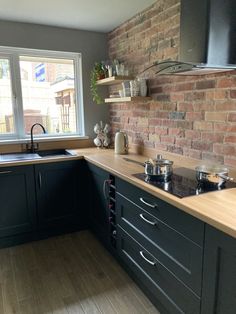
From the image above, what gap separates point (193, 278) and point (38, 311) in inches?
42.7

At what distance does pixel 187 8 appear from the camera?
5.00 feet

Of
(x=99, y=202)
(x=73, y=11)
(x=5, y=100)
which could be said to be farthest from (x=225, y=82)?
(x=5, y=100)

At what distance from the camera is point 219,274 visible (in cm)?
115

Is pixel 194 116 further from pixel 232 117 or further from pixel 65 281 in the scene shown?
pixel 65 281

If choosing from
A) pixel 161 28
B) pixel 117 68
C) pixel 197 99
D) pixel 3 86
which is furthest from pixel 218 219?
pixel 3 86

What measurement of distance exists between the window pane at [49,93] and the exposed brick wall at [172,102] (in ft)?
2.25

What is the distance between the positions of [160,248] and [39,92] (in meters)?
2.32

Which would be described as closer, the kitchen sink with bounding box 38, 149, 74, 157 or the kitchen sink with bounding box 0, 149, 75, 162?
the kitchen sink with bounding box 0, 149, 75, 162

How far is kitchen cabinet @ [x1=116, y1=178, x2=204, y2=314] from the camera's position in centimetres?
131

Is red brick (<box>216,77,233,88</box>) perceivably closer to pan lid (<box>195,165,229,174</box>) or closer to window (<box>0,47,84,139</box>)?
pan lid (<box>195,165,229,174</box>)

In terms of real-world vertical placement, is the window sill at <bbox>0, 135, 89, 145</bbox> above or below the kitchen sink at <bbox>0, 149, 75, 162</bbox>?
above

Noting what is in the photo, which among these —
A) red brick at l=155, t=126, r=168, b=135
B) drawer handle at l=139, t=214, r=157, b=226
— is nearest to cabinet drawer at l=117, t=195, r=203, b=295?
drawer handle at l=139, t=214, r=157, b=226

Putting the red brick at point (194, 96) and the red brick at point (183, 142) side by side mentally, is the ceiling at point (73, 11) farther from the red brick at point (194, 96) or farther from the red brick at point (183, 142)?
the red brick at point (183, 142)

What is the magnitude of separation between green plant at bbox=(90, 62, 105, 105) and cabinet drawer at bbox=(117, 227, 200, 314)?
5.64 ft
